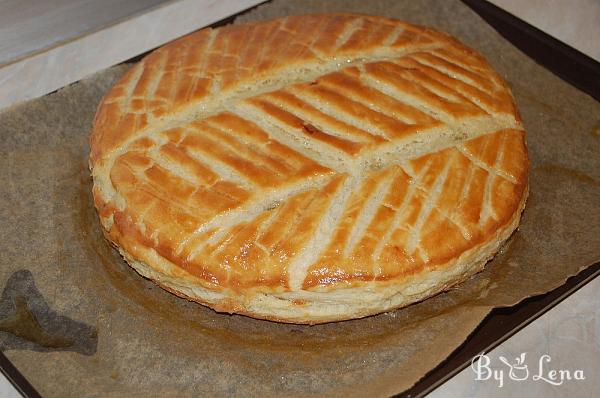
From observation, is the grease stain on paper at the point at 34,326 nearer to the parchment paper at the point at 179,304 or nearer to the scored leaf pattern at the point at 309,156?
the parchment paper at the point at 179,304

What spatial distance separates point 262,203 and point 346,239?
13.9 inches

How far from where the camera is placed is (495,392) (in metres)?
2.54

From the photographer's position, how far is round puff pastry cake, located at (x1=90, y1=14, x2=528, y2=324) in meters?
2.50

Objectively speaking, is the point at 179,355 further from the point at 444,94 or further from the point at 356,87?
the point at 444,94

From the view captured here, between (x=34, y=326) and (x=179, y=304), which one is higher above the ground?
(x=34, y=326)

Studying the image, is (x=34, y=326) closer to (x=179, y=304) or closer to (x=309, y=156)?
(x=179, y=304)

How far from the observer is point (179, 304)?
275 centimetres

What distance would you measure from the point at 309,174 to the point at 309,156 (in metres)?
0.11

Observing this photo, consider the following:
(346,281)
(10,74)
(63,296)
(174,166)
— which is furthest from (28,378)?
(10,74)

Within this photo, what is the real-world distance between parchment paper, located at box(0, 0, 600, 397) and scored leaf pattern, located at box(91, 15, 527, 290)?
276 mm

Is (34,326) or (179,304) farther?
(179,304)

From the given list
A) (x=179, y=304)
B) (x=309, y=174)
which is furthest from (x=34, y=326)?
(x=309, y=174)

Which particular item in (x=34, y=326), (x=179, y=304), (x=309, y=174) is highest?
(x=309, y=174)

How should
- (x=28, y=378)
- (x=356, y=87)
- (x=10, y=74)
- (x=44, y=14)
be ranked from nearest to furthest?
(x=28, y=378) → (x=356, y=87) → (x=10, y=74) → (x=44, y=14)
